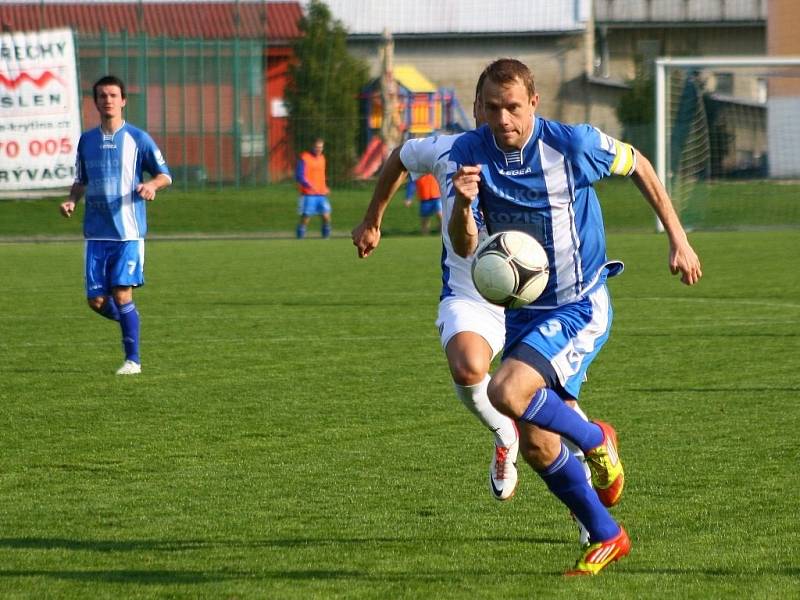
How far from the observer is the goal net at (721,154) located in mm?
26047

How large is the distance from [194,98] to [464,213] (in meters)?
26.6

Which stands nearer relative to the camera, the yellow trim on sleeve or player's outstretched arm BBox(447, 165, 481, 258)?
player's outstretched arm BBox(447, 165, 481, 258)

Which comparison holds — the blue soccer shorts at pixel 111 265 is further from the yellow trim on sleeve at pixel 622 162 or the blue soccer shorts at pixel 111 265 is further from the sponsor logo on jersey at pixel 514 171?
the yellow trim on sleeve at pixel 622 162

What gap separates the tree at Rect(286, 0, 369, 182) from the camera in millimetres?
30625

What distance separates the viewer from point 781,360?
10.3 meters

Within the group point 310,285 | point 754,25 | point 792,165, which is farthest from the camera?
point 754,25

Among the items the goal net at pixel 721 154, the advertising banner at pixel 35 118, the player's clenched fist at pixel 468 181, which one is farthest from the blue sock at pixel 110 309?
the advertising banner at pixel 35 118

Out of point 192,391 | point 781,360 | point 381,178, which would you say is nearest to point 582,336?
point 381,178

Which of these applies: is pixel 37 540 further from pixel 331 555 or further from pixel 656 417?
pixel 656 417

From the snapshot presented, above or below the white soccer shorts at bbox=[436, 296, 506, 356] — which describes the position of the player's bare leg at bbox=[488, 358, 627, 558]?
below

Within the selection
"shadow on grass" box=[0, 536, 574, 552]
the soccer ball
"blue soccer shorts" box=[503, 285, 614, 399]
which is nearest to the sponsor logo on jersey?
the soccer ball

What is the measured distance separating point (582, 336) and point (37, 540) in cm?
216

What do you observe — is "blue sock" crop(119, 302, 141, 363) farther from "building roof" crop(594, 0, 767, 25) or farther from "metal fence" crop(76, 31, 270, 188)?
"building roof" crop(594, 0, 767, 25)

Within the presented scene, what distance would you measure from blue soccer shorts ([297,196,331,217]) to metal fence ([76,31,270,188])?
419cm
